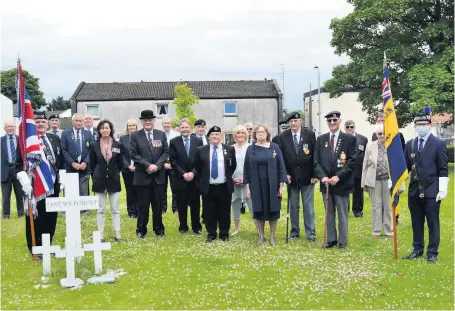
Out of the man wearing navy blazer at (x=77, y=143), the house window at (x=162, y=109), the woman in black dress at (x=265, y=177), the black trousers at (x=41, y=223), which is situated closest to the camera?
the black trousers at (x=41, y=223)

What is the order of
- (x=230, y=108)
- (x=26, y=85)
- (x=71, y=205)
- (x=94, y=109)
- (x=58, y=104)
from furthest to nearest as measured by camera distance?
(x=58, y=104), (x=26, y=85), (x=230, y=108), (x=94, y=109), (x=71, y=205)

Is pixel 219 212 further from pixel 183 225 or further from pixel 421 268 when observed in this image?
pixel 421 268

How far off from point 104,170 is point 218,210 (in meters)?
2.18

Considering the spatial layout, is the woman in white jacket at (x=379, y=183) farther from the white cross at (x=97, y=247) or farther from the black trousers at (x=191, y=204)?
the white cross at (x=97, y=247)

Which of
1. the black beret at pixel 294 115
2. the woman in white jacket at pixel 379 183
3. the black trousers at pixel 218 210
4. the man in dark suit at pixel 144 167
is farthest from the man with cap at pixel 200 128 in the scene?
the woman in white jacket at pixel 379 183

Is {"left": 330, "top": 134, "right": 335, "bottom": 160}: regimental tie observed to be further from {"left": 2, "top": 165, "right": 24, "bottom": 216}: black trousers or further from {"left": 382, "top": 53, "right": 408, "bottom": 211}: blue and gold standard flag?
{"left": 2, "top": 165, "right": 24, "bottom": 216}: black trousers

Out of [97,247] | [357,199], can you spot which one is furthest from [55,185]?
[357,199]

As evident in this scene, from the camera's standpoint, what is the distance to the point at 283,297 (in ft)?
20.0

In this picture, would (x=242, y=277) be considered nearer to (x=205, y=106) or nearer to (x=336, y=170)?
(x=336, y=170)

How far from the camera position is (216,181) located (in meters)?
9.19

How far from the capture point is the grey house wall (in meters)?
46.9

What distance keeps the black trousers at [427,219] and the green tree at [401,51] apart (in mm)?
15686

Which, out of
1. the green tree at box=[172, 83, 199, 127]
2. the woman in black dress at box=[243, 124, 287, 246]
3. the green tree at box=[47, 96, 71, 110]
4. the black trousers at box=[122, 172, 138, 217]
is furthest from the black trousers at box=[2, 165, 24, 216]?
the green tree at box=[47, 96, 71, 110]

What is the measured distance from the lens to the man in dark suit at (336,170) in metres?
8.62
